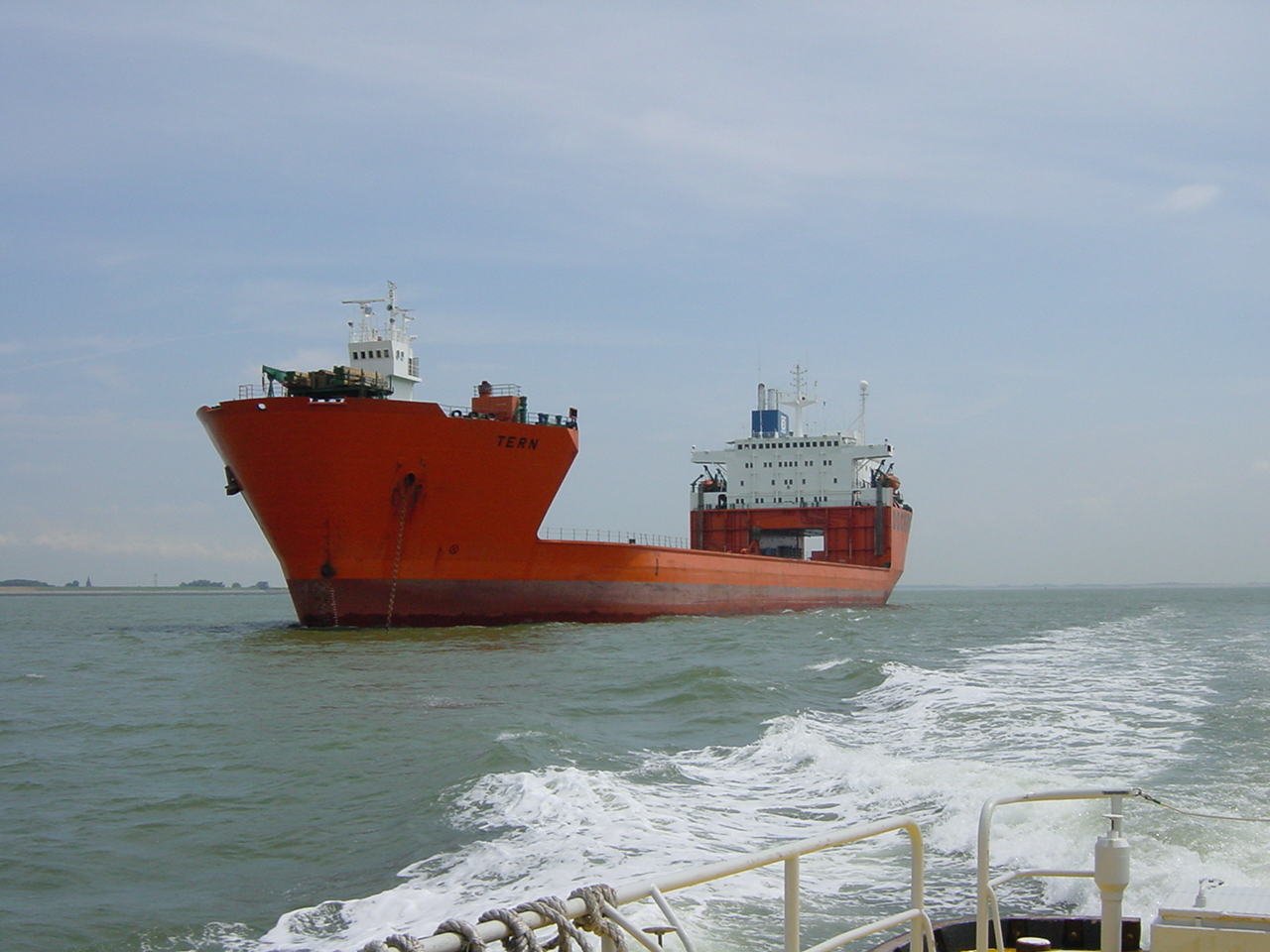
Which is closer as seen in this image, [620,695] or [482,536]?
[620,695]

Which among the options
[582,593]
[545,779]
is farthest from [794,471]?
[545,779]

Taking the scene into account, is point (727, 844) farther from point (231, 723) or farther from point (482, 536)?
point (482, 536)

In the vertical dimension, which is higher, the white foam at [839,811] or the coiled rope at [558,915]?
the coiled rope at [558,915]

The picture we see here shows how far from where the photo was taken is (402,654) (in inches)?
640

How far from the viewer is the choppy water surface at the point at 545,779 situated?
→ 18.6 ft

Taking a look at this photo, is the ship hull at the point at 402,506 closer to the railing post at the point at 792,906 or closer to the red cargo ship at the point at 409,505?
the red cargo ship at the point at 409,505

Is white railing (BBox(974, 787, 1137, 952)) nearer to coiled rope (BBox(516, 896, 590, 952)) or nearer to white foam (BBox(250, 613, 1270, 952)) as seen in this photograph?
coiled rope (BBox(516, 896, 590, 952))

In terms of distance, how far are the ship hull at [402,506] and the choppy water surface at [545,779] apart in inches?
146

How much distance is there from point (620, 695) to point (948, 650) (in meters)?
9.02

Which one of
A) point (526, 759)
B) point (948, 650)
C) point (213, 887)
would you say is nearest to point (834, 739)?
point (526, 759)

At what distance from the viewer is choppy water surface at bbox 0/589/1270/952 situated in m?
5.68

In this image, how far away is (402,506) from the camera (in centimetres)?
1978

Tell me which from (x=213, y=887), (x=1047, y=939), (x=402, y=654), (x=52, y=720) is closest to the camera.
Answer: (x=1047, y=939)

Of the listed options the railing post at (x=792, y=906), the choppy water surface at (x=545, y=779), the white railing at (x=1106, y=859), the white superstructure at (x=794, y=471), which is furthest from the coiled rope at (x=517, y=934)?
the white superstructure at (x=794, y=471)
